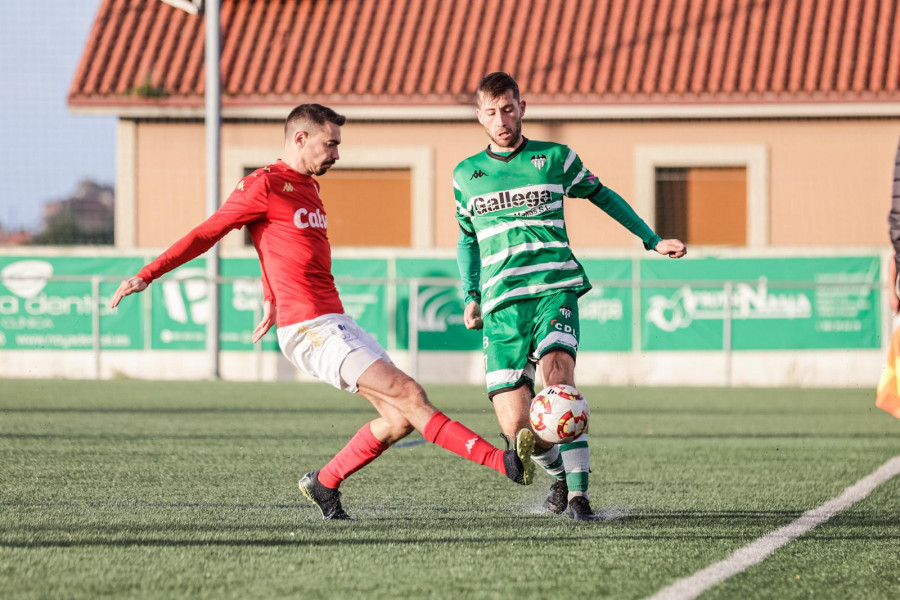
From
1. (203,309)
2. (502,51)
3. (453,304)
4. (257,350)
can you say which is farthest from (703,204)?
(203,309)

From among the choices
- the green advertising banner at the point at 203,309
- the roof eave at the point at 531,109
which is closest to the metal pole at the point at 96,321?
the green advertising banner at the point at 203,309

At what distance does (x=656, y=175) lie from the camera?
21.0 m

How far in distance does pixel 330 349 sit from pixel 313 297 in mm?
247

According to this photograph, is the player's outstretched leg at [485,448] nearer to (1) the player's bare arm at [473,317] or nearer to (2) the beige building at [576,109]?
(1) the player's bare arm at [473,317]

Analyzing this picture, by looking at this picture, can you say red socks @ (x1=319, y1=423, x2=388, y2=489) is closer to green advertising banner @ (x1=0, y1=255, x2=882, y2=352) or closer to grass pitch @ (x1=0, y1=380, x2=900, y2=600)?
grass pitch @ (x1=0, y1=380, x2=900, y2=600)

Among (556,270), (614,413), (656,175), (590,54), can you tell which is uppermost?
(590,54)

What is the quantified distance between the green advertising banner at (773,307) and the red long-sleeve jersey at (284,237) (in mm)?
13300

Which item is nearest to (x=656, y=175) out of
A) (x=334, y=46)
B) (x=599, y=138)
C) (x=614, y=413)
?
(x=599, y=138)

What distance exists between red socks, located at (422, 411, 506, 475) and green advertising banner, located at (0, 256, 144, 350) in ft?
47.7

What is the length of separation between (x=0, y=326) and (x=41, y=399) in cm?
556

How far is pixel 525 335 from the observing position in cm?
638

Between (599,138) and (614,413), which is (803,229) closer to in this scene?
(599,138)

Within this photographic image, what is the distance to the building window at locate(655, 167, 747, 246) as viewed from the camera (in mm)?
20953

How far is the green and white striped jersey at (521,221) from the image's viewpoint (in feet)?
20.9
